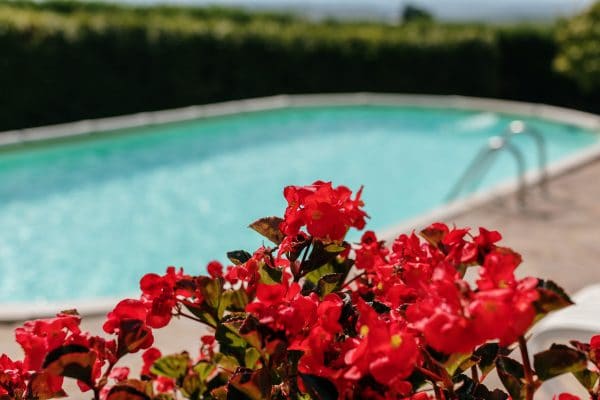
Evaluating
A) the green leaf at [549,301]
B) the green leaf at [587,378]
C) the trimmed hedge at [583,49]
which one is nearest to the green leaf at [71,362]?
the green leaf at [549,301]

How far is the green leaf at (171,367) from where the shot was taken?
5.20 ft

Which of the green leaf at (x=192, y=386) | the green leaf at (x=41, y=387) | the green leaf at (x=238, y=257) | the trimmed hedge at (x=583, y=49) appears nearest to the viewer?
A: the green leaf at (x=41, y=387)

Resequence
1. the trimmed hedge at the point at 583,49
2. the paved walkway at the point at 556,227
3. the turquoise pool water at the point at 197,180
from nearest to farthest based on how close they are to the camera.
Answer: the paved walkway at the point at 556,227 < the turquoise pool water at the point at 197,180 < the trimmed hedge at the point at 583,49

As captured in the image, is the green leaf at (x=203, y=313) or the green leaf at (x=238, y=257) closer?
the green leaf at (x=203, y=313)

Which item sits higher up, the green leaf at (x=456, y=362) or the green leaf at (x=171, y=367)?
the green leaf at (x=456, y=362)

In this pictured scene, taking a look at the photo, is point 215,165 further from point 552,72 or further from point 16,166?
point 552,72

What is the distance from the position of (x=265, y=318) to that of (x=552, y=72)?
1736 centimetres

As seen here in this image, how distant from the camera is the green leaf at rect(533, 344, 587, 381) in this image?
1.07 metres

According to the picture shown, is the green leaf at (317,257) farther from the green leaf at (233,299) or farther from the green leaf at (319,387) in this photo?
the green leaf at (319,387)

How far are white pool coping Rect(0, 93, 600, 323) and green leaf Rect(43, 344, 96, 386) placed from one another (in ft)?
12.4

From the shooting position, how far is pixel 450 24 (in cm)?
1744

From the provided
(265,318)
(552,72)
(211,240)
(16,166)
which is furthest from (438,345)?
(552,72)

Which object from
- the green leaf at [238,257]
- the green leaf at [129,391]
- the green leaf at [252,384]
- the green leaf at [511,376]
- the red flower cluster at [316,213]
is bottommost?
the green leaf at [129,391]

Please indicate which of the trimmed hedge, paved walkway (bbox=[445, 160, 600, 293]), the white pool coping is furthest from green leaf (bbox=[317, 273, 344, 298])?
the trimmed hedge
